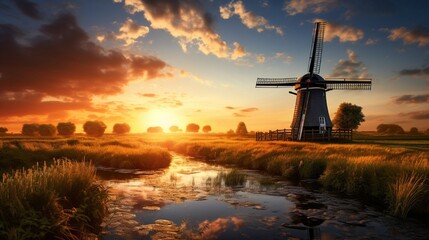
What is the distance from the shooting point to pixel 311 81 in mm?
42250

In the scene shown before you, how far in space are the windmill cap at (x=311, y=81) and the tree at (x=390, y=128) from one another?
211ft

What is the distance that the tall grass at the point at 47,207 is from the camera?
688 centimetres

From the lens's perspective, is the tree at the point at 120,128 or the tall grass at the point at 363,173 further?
the tree at the point at 120,128

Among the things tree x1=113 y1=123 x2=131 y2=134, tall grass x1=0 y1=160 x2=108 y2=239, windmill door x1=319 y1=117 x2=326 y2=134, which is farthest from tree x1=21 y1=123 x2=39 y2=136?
tall grass x1=0 y1=160 x2=108 y2=239

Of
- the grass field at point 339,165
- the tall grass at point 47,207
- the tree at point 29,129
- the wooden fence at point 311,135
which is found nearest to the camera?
the tall grass at point 47,207

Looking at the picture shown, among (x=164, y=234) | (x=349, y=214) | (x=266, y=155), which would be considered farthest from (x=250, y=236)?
(x=266, y=155)

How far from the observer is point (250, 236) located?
8.98m

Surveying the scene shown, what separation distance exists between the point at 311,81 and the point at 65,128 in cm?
11928

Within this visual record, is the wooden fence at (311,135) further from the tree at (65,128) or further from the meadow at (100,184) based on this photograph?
the tree at (65,128)

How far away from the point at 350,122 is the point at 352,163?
56344 mm

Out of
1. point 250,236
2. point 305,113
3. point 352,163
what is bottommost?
point 250,236

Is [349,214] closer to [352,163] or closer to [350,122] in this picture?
[352,163]

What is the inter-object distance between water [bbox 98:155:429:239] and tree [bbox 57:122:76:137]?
12733cm

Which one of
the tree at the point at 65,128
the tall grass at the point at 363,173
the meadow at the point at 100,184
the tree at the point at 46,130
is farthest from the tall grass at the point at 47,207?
the tree at the point at 65,128
